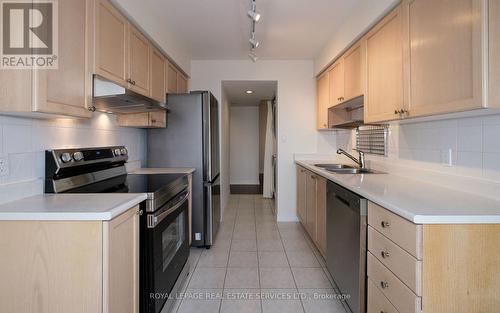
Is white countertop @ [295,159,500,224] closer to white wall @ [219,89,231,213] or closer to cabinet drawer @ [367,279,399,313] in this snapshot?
cabinet drawer @ [367,279,399,313]

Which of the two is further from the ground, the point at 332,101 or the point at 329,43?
the point at 329,43

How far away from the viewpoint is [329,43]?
327 cm

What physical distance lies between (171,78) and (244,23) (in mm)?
1077

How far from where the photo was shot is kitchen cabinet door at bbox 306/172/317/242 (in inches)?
114

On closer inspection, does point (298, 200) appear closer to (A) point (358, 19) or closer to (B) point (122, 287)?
(A) point (358, 19)

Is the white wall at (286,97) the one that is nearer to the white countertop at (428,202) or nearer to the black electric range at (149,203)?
the black electric range at (149,203)

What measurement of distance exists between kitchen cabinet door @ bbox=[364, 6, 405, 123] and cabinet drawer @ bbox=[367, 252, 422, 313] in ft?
3.30

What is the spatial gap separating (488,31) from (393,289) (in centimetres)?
123

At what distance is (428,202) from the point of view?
133 cm

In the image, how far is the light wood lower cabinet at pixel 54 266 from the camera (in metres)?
1.13

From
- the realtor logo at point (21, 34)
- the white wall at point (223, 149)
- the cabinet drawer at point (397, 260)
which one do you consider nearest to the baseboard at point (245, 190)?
the white wall at point (223, 149)

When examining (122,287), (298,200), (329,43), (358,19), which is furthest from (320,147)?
(122,287)

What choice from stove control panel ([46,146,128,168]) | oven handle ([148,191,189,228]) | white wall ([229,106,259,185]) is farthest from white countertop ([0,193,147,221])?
white wall ([229,106,259,185])

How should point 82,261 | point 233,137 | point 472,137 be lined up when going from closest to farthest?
point 82,261 → point 472,137 → point 233,137
